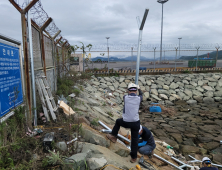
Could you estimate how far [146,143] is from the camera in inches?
181

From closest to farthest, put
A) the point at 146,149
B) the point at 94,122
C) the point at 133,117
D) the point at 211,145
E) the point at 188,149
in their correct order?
1. the point at 133,117
2. the point at 146,149
3. the point at 94,122
4. the point at 188,149
5. the point at 211,145

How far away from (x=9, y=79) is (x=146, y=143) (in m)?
3.56

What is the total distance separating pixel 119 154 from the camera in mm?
4043

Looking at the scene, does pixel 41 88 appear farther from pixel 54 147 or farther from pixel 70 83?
pixel 70 83

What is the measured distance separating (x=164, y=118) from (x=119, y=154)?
5.66 meters

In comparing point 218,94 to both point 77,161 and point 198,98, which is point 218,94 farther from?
point 77,161

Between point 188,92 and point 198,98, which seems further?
point 188,92

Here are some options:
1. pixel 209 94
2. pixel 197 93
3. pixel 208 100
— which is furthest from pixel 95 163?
pixel 209 94

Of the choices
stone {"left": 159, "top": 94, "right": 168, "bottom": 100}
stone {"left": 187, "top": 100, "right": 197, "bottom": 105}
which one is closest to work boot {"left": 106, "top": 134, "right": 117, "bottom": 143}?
stone {"left": 159, "top": 94, "right": 168, "bottom": 100}

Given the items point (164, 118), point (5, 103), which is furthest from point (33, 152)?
point (164, 118)

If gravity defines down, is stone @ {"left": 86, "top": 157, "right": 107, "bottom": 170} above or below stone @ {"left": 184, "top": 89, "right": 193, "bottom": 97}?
above

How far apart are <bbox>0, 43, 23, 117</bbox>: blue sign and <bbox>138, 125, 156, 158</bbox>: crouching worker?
119 inches

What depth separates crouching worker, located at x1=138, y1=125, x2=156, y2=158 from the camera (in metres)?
4.39

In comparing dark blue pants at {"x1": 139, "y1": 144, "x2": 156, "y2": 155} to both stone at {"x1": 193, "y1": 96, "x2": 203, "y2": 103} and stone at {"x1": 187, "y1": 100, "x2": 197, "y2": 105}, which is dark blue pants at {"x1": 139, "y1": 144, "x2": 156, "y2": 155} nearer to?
stone at {"x1": 187, "y1": 100, "x2": 197, "y2": 105}
